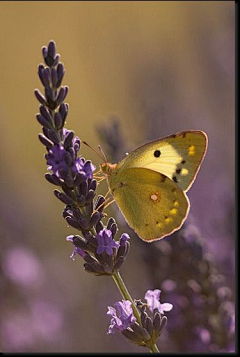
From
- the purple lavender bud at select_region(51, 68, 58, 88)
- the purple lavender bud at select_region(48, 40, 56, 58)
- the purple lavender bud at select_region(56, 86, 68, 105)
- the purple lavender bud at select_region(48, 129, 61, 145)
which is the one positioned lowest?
the purple lavender bud at select_region(48, 129, 61, 145)

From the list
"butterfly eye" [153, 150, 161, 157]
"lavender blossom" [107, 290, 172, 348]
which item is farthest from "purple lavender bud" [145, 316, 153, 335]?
"butterfly eye" [153, 150, 161, 157]

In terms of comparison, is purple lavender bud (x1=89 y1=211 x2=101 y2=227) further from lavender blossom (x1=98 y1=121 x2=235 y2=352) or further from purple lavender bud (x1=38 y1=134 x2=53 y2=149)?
lavender blossom (x1=98 y1=121 x2=235 y2=352)

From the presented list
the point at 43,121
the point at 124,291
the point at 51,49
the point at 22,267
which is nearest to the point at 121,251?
the point at 124,291

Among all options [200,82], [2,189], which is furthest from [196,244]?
[200,82]

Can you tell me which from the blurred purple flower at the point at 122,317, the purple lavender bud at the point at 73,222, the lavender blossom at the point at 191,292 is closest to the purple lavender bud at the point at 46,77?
the purple lavender bud at the point at 73,222

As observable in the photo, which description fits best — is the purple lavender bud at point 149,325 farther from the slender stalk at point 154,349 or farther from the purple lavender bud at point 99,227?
the purple lavender bud at point 99,227

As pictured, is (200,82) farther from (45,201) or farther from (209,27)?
(45,201)

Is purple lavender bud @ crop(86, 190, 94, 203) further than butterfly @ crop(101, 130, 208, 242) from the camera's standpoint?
No

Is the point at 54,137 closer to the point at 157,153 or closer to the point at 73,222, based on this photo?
the point at 73,222
